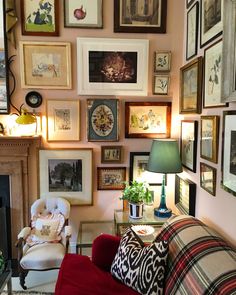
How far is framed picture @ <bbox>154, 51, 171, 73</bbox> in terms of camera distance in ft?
9.32

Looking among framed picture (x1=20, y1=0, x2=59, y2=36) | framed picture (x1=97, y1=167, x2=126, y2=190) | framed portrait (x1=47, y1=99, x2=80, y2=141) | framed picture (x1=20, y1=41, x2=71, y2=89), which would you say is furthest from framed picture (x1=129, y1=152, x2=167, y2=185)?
framed picture (x1=20, y1=0, x2=59, y2=36)

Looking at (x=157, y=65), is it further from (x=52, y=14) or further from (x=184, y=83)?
(x=52, y=14)

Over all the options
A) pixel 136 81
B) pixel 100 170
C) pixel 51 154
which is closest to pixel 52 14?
pixel 136 81

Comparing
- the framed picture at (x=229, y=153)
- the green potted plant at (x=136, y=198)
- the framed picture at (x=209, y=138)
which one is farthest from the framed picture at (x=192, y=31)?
the green potted plant at (x=136, y=198)

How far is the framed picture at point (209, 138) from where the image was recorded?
6.37 ft

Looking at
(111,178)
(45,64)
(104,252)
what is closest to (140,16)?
(45,64)

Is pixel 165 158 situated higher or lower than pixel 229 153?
lower

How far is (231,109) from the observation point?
1.74 metres

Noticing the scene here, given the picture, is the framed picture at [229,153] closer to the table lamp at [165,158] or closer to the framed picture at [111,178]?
the table lamp at [165,158]

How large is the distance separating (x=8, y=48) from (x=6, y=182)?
1.36 meters

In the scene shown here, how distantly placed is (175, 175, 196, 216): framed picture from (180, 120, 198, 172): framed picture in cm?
15

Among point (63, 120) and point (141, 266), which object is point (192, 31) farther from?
point (141, 266)

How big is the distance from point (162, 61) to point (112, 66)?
1.70 feet

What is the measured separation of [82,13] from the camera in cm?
277
